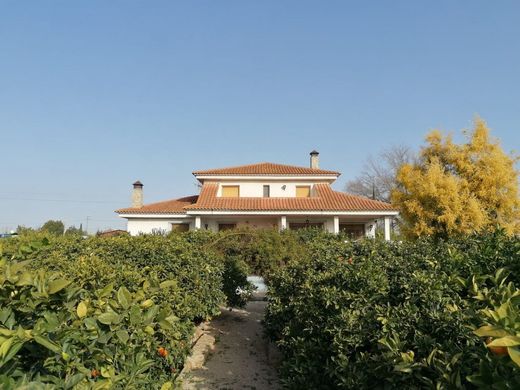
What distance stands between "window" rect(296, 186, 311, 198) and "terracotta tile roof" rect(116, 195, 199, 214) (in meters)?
7.73

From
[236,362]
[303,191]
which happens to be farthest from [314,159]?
[236,362]

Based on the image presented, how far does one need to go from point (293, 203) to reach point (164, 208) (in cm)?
880

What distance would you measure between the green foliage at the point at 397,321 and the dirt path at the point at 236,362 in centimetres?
116

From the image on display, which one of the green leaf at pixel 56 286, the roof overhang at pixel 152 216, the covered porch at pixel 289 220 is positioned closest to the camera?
the green leaf at pixel 56 286

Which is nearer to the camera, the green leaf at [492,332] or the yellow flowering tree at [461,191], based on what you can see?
the green leaf at [492,332]

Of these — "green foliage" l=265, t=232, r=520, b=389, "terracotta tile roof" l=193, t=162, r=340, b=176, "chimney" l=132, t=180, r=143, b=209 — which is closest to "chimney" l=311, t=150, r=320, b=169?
"terracotta tile roof" l=193, t=162, r=340, b=176

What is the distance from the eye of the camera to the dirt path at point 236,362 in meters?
4.67

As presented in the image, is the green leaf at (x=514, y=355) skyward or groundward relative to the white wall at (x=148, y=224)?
groundward

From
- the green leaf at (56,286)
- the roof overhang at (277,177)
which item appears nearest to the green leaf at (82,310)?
the green leaf at (56,286)

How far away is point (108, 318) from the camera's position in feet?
5.94

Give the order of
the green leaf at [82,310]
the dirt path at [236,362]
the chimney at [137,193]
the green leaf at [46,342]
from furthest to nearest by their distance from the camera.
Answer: the chimney at [137,193]
the dirt path at [236,362]
the green leaf at [82,310]
the green leaf at [46,342]

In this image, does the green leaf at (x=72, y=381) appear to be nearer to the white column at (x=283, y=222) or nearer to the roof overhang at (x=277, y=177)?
the white column at (x=283, y=222)

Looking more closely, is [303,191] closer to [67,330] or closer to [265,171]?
[265,171]

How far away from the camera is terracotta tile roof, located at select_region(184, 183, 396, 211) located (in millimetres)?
22422
